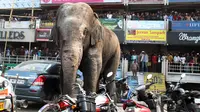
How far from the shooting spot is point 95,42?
7395mm

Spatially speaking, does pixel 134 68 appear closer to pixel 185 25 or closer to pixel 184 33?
pixel 184 33

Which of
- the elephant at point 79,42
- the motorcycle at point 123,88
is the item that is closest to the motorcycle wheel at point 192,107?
the motorcycle at point 123,88

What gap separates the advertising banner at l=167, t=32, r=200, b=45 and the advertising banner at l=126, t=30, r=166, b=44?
477mm

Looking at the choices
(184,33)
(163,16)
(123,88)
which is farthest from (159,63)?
(123,88)

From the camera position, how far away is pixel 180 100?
809 centimetres

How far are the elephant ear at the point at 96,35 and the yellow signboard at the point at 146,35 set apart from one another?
→ 14.3m

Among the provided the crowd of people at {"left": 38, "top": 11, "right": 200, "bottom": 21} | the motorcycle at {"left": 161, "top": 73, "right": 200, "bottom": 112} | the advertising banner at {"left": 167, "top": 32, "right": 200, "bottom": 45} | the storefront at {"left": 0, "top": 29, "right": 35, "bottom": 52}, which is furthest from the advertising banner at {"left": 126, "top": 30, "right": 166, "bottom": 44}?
the motorcycle at {"left": 161, "top": 73, "right": 200, "bottom": 112}

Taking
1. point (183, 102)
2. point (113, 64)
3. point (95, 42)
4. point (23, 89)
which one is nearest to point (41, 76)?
point (23, 89)

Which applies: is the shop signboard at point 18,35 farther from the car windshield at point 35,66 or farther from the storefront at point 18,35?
the car windshield at point 35,66

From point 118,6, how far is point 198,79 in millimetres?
9623

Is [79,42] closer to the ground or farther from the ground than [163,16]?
closer to the ground

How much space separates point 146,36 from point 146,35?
7 centimetres

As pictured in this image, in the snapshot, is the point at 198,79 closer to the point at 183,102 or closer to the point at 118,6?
the point at 118,6

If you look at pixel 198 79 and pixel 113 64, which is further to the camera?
pixel 198 79
